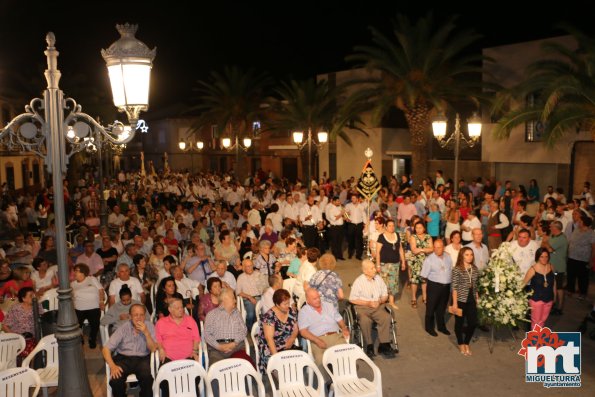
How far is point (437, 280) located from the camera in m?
8.91

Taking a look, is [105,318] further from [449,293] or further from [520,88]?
[520,88]

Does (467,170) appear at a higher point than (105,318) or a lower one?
higher

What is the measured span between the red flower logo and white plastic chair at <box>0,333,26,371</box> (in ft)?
23.4

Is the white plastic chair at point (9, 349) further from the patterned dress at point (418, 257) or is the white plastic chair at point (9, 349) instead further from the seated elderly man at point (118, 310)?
the patterned dress at point (418, 257)

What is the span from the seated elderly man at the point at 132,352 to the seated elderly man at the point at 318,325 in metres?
1.97

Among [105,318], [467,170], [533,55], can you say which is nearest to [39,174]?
[467,170]

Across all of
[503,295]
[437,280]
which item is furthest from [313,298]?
[503,295]

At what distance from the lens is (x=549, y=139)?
1520cm

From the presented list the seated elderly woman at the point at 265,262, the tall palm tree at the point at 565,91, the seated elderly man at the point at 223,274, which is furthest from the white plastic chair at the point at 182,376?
the tall palm tree at the point at 565,91

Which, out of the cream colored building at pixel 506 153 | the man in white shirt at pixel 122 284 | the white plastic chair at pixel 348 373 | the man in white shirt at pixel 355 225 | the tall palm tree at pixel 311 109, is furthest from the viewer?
the tall palm tree at pixel 311 109

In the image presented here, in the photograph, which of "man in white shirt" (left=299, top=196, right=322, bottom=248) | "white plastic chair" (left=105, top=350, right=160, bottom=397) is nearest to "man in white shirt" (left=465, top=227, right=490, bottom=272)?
"white plastic chair" (left=105, top=350, right=160, bottom=397)

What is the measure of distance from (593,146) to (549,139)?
6.61m

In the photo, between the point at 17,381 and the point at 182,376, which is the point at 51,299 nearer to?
the point at 17,381

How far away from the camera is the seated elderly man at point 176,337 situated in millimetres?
6797
